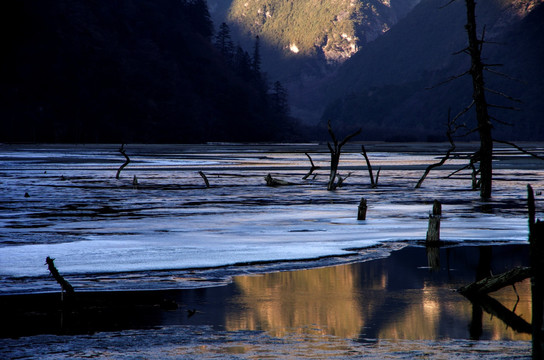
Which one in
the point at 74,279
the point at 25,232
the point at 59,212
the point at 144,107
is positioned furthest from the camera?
the point at 144,107

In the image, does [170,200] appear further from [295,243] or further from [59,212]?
[295,243]

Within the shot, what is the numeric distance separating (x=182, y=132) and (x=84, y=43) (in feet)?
77.7

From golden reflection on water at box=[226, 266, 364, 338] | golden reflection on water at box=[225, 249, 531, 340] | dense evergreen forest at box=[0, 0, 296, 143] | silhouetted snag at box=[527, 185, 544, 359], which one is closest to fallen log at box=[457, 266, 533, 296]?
golden reflection on water at box=[225, 249, 531, 340]

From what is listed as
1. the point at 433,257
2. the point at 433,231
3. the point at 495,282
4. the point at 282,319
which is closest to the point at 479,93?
the point at 433,231

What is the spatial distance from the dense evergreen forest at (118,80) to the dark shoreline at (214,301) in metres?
121

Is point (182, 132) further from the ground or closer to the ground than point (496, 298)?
further from the ground

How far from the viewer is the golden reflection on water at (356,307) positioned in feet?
33.0

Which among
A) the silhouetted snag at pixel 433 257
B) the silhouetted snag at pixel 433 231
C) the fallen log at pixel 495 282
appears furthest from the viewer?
the silhouetted snag at pixel 433 231

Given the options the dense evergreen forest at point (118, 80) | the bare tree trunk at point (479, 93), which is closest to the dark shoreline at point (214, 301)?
the bare tree trunk at point (479, 93)

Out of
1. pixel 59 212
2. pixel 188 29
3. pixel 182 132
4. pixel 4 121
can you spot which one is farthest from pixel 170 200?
pixel 188 29

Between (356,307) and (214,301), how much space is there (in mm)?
2117

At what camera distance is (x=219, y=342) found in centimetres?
934

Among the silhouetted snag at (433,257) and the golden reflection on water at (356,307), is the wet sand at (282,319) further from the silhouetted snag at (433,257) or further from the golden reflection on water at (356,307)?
the silhouetted snag at (433,257)

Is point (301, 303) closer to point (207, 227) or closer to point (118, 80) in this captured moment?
point (207, 227)
